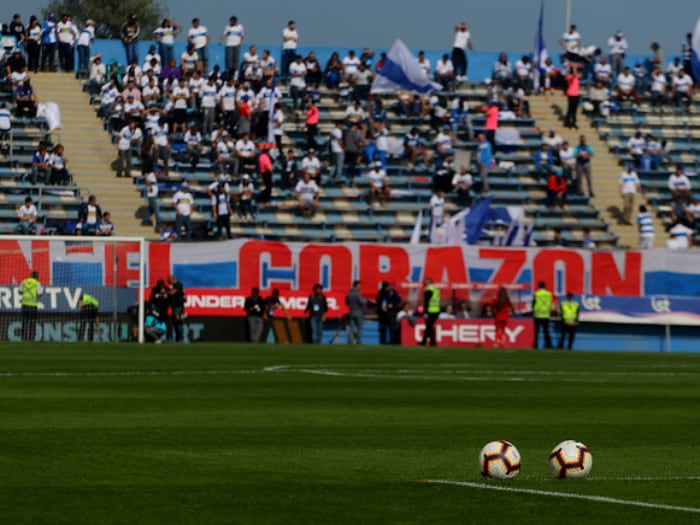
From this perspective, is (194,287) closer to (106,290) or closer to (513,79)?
(106,290)

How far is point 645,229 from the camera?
174 feet

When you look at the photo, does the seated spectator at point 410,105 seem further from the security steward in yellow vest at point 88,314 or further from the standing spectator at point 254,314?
the security steward in yellow vest at point 88,314

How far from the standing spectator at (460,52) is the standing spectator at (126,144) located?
15486 mm

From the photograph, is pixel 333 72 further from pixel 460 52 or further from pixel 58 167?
pixel 58 167

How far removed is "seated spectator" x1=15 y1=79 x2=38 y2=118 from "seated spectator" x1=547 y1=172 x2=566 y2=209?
59.1 feet

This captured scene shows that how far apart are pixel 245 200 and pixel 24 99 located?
827 centimetres

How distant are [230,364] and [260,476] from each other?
1860 cm

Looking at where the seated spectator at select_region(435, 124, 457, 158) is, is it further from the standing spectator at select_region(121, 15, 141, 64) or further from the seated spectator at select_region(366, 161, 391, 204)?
the standing spectator at select_region(121, 15, 141, 64)

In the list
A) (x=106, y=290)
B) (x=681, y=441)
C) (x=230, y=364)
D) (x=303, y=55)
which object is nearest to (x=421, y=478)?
(x=681, y=441)

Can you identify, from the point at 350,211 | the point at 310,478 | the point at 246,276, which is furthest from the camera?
the point at 350,211

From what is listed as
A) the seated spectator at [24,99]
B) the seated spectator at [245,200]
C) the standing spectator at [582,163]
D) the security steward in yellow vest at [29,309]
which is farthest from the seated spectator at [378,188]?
the security steward in yellow vest at [29,309]

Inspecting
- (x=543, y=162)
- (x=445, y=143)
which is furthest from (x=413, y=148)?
(x=543, y=162)

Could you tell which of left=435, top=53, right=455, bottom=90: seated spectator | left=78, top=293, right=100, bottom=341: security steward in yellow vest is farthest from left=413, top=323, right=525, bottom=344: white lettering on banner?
left=435, top=53, right=455, bottom=90: seated spectator

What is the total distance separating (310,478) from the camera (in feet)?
37.0
